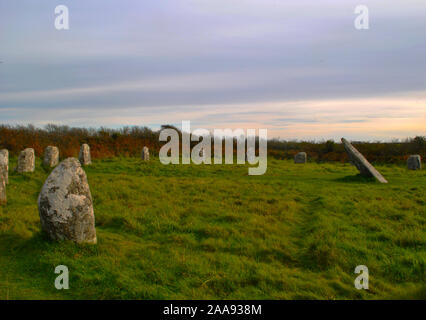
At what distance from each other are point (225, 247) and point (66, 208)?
324 cm

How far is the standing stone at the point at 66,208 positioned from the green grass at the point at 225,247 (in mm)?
251

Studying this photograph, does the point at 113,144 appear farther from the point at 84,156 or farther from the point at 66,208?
the point at 66,208

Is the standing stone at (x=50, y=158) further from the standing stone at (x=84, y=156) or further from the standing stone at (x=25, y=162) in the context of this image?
the standing stone at (x=25, y=162)

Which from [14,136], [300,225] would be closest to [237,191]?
[300,225]

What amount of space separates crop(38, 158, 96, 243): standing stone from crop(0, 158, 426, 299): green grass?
251mm

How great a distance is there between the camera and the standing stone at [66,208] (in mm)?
7027

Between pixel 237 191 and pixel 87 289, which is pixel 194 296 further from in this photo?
pixel 237 191

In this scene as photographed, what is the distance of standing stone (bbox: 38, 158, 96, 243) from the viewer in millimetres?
7027

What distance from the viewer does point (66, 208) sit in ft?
23.0
